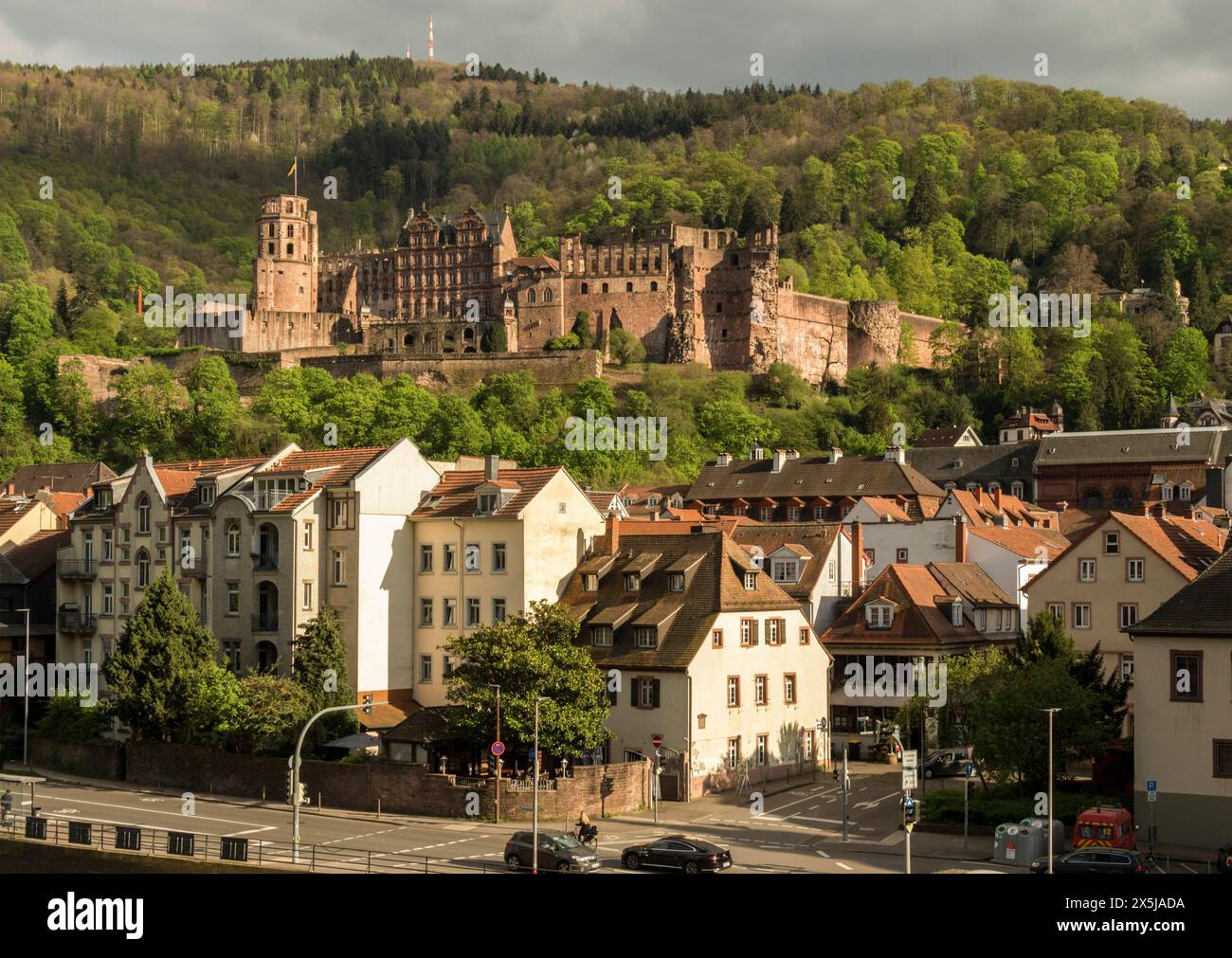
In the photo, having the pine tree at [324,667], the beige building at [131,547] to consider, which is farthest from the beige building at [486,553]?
the beige building at [131,547]

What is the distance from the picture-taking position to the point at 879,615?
7156 cm

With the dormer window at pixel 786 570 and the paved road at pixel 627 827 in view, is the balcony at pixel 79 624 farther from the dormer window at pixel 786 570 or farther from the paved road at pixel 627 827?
the dormer window at pixel 786 570

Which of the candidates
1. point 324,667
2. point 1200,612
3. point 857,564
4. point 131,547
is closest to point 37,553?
point 131,547

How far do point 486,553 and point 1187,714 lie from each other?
26395mm

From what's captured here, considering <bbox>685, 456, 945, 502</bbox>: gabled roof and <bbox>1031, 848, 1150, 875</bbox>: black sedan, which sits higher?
<bbox>685, 456, 945, 502</bbox>: gabled roof

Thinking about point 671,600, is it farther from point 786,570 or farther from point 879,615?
point 786,570

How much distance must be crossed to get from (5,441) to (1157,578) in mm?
114323

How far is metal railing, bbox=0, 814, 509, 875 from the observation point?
44.4m

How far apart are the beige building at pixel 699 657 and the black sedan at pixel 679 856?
1251 cm

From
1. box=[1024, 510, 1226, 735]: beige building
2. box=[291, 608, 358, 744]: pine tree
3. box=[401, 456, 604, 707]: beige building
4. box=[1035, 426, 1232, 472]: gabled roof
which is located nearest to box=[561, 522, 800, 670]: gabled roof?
box=[401, 456, 604, 707]: beige building

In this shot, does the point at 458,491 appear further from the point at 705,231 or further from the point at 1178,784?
the point at 705,231

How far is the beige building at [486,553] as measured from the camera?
65000mm

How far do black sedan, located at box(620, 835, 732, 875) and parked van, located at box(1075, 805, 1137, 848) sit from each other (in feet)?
31.6

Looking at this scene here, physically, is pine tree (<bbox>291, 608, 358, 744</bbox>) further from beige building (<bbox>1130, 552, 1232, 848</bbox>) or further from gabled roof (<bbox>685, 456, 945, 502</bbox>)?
gabled roof (<bbox>685, 456, 945, 502</bbox>)
